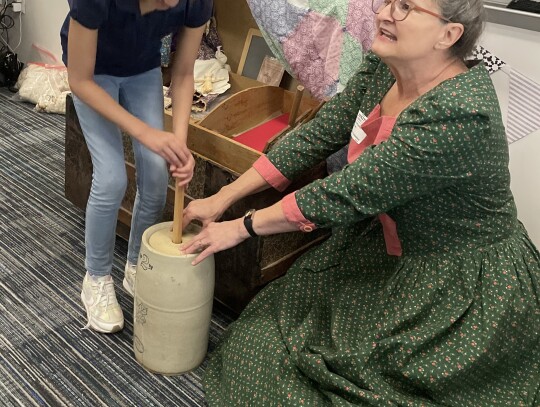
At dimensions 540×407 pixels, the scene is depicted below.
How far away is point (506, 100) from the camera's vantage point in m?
1.73

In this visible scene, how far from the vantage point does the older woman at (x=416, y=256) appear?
1.19 metres

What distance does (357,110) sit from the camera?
5.08ft

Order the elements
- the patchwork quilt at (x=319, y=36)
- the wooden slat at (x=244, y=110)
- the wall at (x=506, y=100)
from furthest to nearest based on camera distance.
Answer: the wooden slat at (x=244, y=110)
the patchwork quilt at (x=319, y=36)
the wall at (x=506, y=100)

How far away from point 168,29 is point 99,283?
28.1 inches

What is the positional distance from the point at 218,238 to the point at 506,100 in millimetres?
935

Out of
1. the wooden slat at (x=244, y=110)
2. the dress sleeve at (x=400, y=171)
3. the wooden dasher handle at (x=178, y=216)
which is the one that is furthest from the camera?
the wooden slat at (x=244, y=110)

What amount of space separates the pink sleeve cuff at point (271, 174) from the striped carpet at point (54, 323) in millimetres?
480

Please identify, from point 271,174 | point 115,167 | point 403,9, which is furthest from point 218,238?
point 403,9

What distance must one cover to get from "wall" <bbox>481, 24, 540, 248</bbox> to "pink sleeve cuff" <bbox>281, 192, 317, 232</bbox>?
2.58 feet

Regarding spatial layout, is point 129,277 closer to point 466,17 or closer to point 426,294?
point 426,294

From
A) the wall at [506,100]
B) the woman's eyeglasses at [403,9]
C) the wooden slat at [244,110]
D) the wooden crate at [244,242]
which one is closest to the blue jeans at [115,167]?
the wooden crate at [244,242]

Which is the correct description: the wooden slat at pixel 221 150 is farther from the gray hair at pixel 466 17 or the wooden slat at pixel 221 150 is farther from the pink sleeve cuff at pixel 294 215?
the gray hair at pixel 466 17

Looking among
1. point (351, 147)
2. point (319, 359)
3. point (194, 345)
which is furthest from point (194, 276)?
point (351, 147)

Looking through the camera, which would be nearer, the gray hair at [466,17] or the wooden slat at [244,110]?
the gray hair at [466,17]
